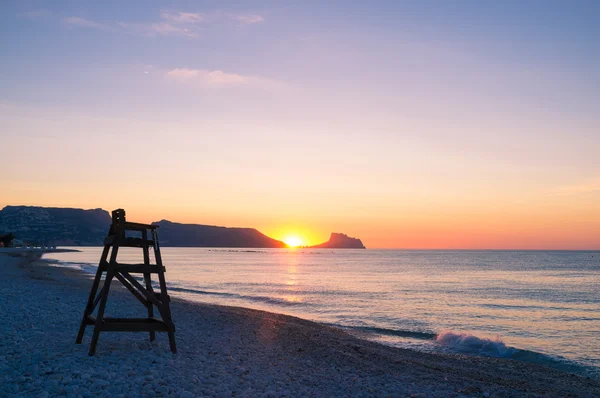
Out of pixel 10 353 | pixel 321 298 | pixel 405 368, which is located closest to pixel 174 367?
pixel 10 353

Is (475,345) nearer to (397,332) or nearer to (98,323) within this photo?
(397,332)

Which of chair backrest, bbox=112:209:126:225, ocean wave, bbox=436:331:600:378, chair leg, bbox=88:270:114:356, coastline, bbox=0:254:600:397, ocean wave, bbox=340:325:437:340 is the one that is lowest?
ocean wave, bbox=340:325:437:340

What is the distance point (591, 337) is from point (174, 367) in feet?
80.4

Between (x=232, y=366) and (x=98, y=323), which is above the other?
(x=98, y=323)

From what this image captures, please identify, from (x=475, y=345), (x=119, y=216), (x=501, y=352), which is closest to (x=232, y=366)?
(x=119, y=216)

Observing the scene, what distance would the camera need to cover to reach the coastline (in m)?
8.86

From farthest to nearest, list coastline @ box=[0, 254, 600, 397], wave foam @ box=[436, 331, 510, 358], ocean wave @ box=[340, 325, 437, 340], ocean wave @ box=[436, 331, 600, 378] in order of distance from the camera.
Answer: ocean wave @ box=[340, 325, 437, 340], wave foam @ box=[436, 331, 510, 358], ocean wave @ box=[436, 331, 600, 378], coastline @ box=[0, 254, 600, 397]

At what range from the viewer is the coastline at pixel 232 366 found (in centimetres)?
886

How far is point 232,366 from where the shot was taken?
11.5 m

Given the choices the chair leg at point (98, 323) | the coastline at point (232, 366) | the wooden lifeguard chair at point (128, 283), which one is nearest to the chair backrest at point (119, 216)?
the wooden lifeguard chair at point (128, 283)

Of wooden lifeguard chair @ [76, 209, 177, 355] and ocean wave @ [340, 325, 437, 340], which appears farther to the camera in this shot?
ocean wave @ [340, 325, 437, 340]

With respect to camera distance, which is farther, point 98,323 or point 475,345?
point 475,345

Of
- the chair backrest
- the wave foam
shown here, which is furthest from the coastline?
the chair backrest

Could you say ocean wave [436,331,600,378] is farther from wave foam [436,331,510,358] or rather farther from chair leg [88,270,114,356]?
chair leg [88,270,114,356]
